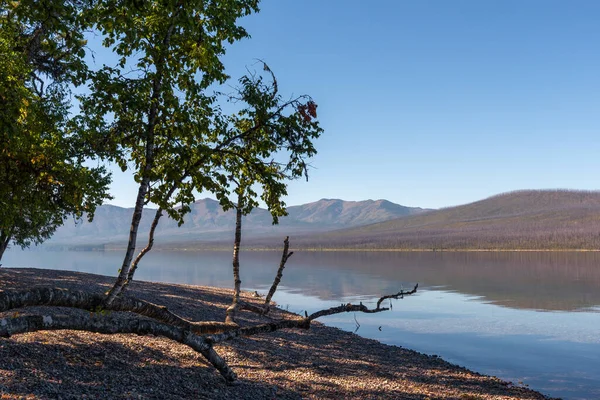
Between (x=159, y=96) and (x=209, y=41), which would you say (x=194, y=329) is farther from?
(x=209, y=41)

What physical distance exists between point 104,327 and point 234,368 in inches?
262

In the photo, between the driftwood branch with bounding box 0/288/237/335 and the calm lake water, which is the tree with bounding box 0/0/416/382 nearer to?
the driftwood branch with bounding box 0/288/237/335

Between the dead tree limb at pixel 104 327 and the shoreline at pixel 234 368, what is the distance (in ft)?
3.74

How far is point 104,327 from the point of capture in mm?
11148

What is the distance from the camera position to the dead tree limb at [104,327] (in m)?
9.61

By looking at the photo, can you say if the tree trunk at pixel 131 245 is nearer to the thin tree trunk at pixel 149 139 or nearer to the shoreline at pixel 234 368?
the thin tree trunk at pixel 149 139

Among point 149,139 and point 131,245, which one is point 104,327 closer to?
point 131,245

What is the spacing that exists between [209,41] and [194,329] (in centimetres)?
852

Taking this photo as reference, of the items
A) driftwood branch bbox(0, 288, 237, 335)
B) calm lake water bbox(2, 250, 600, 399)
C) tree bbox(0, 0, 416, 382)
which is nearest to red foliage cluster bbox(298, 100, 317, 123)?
tree bbox(0, 0, 416, 382)

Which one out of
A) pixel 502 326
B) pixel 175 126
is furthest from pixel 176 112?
pixel 502 326

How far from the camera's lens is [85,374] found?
12344mm

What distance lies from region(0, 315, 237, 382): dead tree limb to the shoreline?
Answer: 114cm

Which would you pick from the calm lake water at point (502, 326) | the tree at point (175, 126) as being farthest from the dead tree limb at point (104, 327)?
the calm lake water at point (502, 326)

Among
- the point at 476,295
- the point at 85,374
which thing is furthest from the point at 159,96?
the point at 476,295
